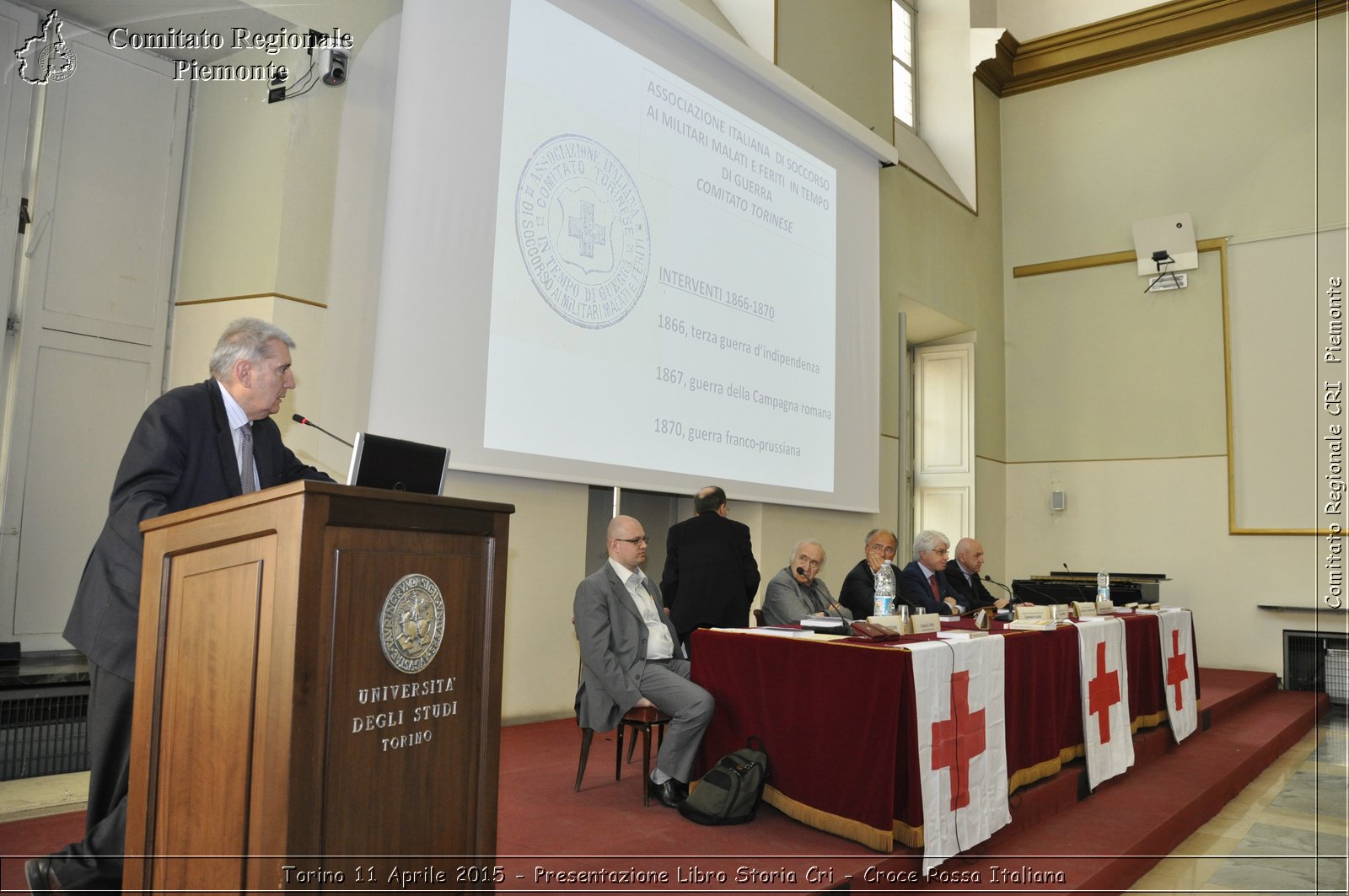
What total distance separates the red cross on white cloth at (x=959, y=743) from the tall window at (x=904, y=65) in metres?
7.84

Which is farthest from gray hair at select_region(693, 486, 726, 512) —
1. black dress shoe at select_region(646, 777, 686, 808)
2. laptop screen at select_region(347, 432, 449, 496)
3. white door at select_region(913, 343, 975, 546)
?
white door at select_region(913, 343, 975, 546)

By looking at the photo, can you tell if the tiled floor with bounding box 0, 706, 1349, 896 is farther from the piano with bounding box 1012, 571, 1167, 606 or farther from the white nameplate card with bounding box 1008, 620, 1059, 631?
the piano with bounding box 1012, 571, 1167, 606

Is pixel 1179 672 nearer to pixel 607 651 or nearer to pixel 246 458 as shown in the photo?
pixel 607 651

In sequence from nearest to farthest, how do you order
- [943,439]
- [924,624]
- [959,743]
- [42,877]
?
[42,877]
[959,743]
[924,624]
[943,439]

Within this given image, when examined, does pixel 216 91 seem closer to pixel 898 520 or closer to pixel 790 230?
pixel 790 230

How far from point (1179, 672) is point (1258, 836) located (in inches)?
60.4

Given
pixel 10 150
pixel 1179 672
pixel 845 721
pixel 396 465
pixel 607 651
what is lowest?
pixel 1179 672

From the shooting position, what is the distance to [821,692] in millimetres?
3016

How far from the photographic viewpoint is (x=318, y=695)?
1516 mm

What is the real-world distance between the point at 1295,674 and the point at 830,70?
21.6 ft

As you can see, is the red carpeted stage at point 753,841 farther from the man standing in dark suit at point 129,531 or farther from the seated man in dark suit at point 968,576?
the seated man in dark suit at point 968,576

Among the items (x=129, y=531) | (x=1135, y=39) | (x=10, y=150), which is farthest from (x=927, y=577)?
(x=1135, y=39)

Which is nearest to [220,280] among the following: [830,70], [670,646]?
[670,646]

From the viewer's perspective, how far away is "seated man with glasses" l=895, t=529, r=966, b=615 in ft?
15.9
